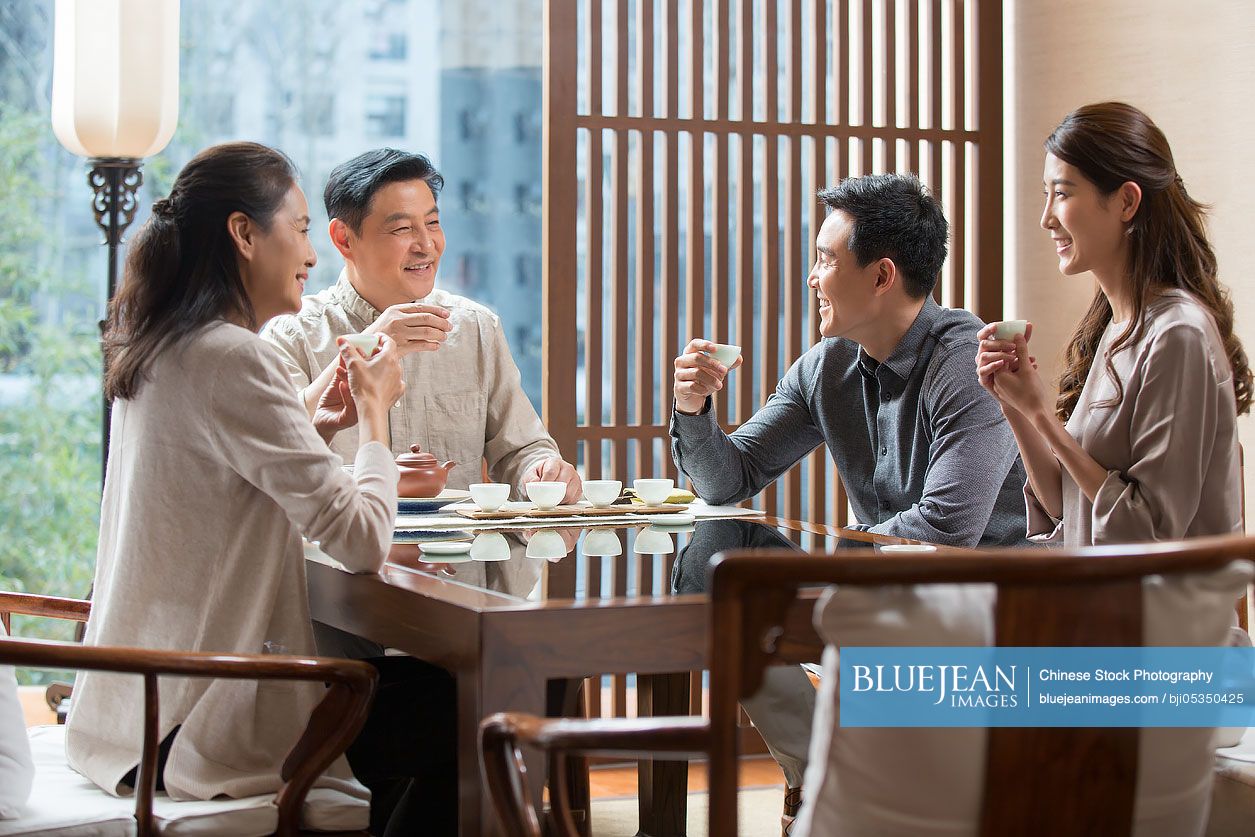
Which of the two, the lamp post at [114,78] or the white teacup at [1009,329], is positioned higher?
the lamp post at [114,78]

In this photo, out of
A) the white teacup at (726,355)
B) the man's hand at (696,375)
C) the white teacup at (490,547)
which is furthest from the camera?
the man's hand at (696,375)

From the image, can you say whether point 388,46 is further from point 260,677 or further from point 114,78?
point 260,677

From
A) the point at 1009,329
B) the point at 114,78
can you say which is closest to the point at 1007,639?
the point at 1009,329

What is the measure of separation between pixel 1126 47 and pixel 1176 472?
2.10 metres

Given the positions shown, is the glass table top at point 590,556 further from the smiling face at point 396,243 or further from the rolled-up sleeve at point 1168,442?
the smiling face at point 396,243

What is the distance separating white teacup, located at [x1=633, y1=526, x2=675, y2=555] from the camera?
2.03 meters

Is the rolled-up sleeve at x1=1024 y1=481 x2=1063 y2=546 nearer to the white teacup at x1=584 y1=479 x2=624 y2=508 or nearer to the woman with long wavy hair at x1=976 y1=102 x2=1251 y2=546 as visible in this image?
the woman with long wavy hair at x1=976 y1=102 x2=1251 y2=546

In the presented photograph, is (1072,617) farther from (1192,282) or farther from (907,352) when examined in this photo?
(907,352)

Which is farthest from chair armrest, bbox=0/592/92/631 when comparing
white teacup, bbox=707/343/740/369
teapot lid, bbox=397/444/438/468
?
white teacup, bbox=707/343/740/369

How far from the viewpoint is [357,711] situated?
158 cm

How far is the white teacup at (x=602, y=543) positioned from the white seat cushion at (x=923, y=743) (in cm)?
85

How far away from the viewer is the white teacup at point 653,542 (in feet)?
6.67

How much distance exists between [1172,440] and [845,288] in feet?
3.16

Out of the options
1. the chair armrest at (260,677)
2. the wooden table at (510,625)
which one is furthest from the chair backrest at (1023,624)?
the chair armrest at (260,677)
